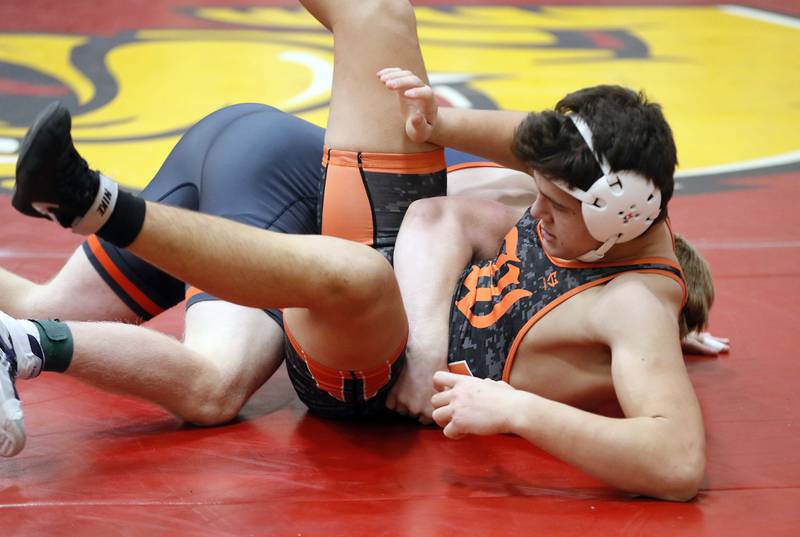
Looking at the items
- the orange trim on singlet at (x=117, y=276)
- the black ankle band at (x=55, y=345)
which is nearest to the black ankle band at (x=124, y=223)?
the black ankle band at (x=55, y=345)

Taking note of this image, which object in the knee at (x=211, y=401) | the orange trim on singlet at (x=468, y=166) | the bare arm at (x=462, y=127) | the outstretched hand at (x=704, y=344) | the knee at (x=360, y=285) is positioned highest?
the bare arm at (x=462, y=127)

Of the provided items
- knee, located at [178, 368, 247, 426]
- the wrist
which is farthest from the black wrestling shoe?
the wrist

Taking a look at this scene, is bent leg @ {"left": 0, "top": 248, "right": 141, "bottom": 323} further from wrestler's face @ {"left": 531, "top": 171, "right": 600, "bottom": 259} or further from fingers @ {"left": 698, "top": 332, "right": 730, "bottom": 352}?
fingers @ {"left": 698, "top": 332, "right": 730, "bottom": 352}

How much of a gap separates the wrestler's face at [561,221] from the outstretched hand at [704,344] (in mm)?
767

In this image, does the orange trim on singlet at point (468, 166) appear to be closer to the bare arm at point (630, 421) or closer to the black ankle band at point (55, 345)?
the bare arm at point (630, 421)

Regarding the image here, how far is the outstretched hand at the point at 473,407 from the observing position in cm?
212

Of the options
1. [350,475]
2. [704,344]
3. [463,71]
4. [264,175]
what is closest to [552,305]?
[350,475]

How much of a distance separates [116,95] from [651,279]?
389 cm

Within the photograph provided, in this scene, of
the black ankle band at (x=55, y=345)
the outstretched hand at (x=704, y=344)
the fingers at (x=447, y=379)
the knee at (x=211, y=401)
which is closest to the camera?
the fingers at (x=447, y=379)

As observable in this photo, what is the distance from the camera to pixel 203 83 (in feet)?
19.0

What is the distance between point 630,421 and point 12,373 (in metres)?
1.20

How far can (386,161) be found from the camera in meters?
2.80

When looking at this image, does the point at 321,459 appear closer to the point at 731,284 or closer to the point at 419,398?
the point at 419,398

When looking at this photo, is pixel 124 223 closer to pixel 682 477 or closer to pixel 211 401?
pixel 211 401
